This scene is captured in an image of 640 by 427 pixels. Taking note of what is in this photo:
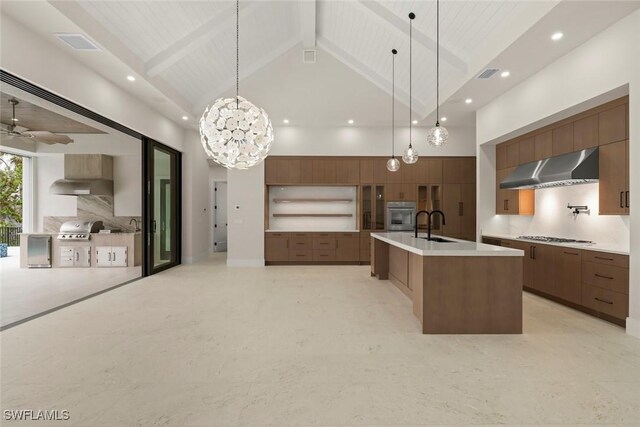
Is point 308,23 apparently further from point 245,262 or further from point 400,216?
point 245,262

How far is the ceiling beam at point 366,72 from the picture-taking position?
6.64 metres

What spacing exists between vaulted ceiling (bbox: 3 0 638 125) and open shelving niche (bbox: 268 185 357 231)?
2041 millimetres

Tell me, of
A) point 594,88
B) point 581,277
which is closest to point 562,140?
point 594,88

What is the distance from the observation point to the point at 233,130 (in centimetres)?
265

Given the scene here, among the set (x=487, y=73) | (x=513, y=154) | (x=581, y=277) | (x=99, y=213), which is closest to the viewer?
(x=581, y=277)

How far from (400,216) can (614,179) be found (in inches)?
173

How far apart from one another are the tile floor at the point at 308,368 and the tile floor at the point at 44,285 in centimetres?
55

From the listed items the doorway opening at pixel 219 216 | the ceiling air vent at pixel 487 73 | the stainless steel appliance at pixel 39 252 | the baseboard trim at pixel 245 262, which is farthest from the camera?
the doorway opening at pixel 219 216

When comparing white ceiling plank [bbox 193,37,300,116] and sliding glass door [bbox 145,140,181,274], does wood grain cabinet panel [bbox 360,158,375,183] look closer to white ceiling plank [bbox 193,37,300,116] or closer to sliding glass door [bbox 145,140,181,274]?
white ceiling plank [bbox 193,37,300,116]

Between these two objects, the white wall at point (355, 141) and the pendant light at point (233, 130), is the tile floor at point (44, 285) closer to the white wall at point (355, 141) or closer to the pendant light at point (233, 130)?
the pendant light at point (233, 130)

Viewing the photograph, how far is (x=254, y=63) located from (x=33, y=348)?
19.9ft

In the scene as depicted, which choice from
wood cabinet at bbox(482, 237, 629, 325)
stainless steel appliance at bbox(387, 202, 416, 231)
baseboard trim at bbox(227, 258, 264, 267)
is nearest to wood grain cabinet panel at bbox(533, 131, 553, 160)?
wood cabinet at bbox(482, 237, 629, 325)

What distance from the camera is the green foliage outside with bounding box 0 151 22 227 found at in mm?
7508

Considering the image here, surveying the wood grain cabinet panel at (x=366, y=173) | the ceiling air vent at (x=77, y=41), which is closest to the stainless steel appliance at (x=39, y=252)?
the ceiling air vent at (x=77, y=41)
